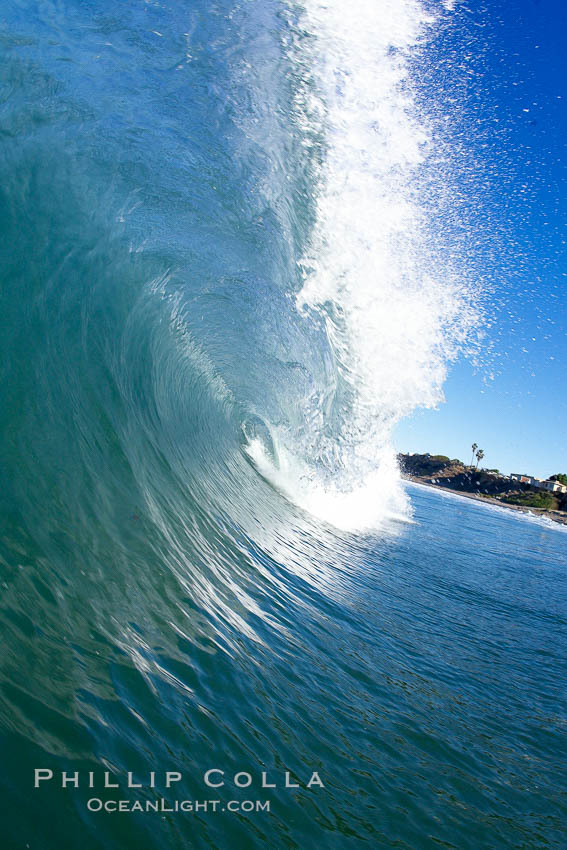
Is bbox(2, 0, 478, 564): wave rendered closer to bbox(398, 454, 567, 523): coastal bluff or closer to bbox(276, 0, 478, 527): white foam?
bbox(276, 0, 478, 527): white foam

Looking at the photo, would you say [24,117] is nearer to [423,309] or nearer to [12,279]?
[12,279]

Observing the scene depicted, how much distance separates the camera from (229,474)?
9906mm

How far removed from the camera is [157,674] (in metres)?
2.85

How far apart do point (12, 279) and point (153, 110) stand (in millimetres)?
3737

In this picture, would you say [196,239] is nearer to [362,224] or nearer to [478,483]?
[362,224]

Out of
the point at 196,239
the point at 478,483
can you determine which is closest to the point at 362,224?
the point at 196,239

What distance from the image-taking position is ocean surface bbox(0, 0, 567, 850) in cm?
240

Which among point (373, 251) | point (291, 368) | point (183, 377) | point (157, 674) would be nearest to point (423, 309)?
point (373, 251)

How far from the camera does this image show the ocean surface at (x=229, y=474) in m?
2.40

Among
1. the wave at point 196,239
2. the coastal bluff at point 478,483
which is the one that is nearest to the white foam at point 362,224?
the wave at point 196,239

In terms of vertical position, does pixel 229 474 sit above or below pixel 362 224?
below

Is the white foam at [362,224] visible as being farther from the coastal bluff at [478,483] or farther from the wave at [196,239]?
the coastal bluff at [478,483]

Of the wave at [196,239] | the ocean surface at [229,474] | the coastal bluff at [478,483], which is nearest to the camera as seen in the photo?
the ocean surface at [229,474]

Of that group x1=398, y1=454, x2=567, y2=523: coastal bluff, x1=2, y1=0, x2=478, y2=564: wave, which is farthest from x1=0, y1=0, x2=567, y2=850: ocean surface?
x1=398, y1=454, x2=567, y2=523: coastal bluff
